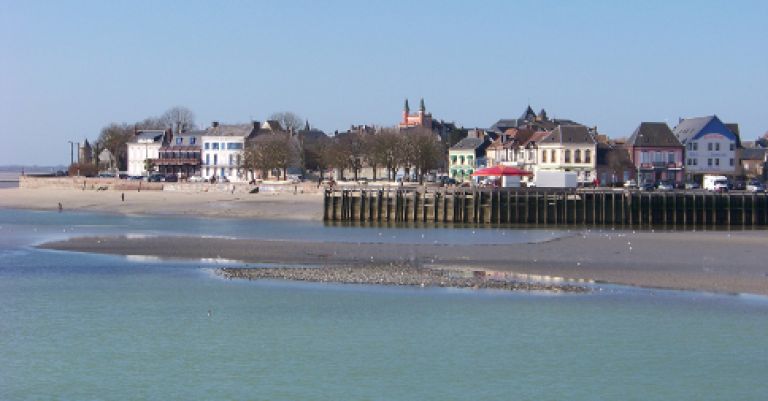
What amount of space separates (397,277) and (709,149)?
6945 cm

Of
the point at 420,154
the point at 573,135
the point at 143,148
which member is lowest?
the point at 420,154

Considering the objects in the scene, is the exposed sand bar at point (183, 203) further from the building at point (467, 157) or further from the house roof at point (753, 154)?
the house roof at point (753, 154)

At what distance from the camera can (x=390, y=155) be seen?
109 metres

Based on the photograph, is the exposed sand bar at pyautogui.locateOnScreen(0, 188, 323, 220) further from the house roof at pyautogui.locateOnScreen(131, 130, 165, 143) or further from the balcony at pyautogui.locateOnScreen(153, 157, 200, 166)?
the house roof at pyautogui.locateOnScreen(131, 130, 165, 143)

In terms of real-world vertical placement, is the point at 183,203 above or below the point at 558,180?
below

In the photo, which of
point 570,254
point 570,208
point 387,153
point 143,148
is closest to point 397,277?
point 570,254

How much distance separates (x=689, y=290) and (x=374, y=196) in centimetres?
3717

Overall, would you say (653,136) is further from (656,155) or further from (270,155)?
(270,155)

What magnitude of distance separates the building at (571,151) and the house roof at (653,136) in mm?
4313

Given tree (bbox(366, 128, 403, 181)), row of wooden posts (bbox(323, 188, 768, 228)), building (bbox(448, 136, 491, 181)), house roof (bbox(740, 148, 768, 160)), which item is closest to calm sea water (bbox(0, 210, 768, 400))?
row of wooden posts (bbox(323, 188, 768, 228))

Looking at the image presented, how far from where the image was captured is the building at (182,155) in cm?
13362

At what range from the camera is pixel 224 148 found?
129250mm

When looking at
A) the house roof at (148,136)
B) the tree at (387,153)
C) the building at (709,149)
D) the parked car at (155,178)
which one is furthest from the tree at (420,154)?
the house roof at (148,136)

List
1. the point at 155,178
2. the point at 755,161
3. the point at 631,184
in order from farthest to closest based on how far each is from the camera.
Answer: the point at 755,161
the point at 155,178
the point at 631,184
